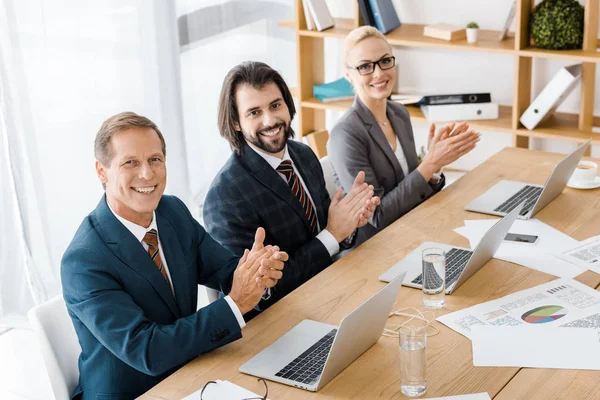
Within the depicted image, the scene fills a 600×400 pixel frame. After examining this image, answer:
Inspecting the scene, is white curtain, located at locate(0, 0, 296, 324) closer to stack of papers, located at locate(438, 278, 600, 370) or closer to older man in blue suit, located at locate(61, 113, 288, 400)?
older man in blue suit, located at locate(61, 113, 288, 400)

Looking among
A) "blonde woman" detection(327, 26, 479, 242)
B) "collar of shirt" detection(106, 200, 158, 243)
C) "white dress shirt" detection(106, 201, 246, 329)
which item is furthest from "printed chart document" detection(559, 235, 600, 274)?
"collar of shirt" detection(106, 200, 158, 243)

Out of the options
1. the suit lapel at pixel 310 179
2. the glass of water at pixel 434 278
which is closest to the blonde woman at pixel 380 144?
the suit lapel at pixel 310 179

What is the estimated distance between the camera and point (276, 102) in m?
2.81

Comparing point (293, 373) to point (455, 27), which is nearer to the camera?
point (293, 373)

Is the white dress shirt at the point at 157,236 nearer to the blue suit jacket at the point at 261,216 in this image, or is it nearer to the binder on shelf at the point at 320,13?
the blue suit jacket at the point at 261,216

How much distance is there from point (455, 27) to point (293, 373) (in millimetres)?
3047

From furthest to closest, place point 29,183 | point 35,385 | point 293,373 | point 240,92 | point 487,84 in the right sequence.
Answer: point 487,84
point 29,183
point 35,385
point 240,92
point 293,373

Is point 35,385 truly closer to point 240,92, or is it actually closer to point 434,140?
point 240,92

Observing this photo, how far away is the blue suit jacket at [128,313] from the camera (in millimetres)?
2084

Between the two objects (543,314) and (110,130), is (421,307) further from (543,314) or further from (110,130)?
(110,130)

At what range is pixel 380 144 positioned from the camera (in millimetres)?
3328

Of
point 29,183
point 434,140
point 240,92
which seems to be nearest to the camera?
point 240,92

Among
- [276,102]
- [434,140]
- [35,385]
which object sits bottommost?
[35,385]

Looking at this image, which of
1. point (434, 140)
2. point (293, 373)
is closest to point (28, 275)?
point (434, 140)
